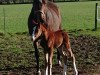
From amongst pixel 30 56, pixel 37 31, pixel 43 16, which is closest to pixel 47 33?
pixel 37 31

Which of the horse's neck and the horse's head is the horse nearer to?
the horse's head

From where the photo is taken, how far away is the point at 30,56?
12.1 m

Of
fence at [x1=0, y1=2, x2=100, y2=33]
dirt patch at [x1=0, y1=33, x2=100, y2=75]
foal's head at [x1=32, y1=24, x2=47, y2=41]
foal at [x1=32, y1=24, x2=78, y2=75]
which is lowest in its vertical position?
fence at [x1=0, y1=2, x2=100, y2=33]

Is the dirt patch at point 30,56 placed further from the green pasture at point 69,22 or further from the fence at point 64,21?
the fence at point 64,21

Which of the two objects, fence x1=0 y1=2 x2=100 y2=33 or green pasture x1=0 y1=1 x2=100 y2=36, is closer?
green pasture x1=0 y1=1 x2=100 y2=36

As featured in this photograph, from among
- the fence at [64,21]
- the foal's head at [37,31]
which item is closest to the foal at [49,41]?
the foal's head at [37,31]

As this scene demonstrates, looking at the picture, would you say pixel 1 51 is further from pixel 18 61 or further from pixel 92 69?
pixel 92 69

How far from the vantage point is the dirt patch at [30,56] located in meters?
9.98

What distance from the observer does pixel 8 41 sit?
16.1m

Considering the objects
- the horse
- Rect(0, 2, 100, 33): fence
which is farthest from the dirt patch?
Rect(0, 2, 100, 33): fence

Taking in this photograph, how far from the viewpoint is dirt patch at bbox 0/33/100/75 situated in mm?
9977

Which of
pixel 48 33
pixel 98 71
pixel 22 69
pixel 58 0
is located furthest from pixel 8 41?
pixel 58 0

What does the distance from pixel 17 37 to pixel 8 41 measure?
1.30 meters

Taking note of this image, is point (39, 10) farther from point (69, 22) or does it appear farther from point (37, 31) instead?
point (69, 22)
